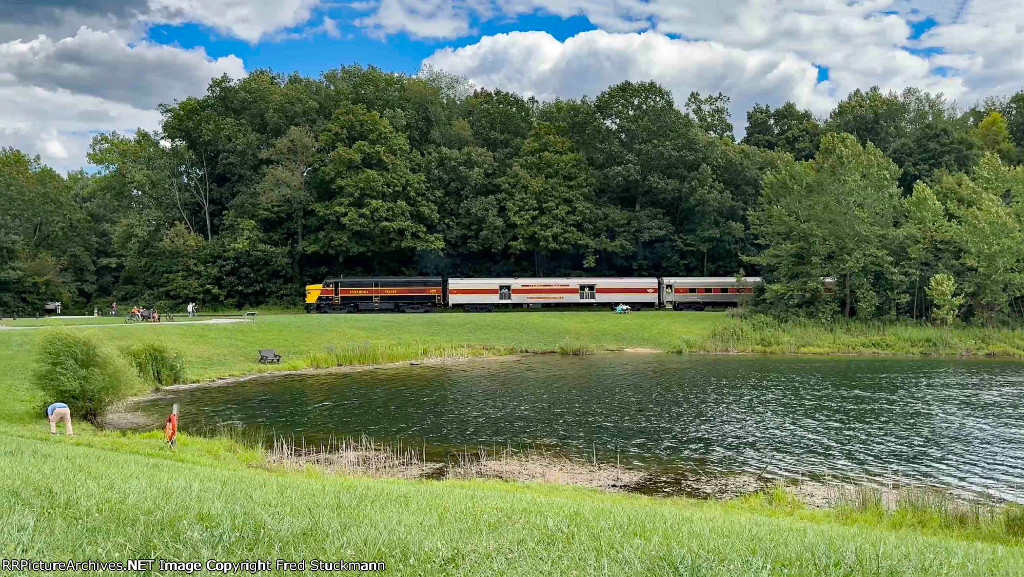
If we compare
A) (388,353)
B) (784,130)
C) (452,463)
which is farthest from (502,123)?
(452,463)

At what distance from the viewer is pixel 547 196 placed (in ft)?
203

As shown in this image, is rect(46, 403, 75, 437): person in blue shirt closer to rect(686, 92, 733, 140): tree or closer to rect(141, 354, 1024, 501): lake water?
rect(141, 354, 1024, 501): lake water

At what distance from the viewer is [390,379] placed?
3072cm

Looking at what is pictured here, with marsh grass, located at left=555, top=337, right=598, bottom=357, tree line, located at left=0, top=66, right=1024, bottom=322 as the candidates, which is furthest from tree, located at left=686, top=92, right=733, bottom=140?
marsh grass, located at left=555, top=337, right=598, bottom=357

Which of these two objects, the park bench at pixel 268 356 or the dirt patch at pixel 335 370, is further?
the park bench at pixel 268 356

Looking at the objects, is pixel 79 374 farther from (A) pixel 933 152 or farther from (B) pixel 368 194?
(A) pixel 933 152

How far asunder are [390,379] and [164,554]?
25.4 m

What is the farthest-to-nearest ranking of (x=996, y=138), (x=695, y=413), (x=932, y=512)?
(x=996, y=138) → (x=695, y=413) → (x=932, y=512)

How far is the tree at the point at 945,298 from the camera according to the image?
140ft

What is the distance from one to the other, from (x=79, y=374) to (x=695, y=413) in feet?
65.9

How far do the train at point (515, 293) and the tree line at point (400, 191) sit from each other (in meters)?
4.31

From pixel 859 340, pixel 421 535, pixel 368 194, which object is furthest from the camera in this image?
pixel 368 194

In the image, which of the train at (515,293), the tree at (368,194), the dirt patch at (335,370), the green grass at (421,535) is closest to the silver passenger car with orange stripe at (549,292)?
the train at (515,293)

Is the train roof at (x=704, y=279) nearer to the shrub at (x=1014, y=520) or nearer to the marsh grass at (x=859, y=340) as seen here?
the marsh grass at (x=859, y=340)
